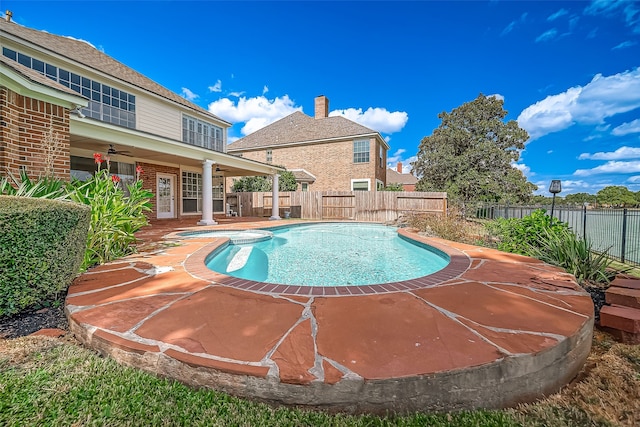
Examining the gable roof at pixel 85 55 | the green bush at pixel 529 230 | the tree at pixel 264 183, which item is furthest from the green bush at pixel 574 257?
the tree at pixel 264 183

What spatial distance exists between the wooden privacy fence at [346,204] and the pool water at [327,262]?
853 cm

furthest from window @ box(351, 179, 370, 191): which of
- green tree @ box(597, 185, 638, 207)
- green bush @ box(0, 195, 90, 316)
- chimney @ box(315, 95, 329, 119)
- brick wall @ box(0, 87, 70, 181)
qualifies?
green tree @ box(597, 185, 638, 207)

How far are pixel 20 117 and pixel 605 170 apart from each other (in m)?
29.7

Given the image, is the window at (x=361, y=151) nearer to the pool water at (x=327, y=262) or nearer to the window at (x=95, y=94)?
the pool water at (x=327, y=262)

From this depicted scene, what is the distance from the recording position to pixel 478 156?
21.3 m

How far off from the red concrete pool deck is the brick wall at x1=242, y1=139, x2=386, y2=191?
1902 centimetres

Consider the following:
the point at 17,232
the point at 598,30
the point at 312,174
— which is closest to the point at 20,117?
the point at 17,232

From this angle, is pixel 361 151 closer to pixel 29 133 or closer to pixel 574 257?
pixel 574 257

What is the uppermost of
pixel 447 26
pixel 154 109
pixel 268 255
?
pixel 447 26

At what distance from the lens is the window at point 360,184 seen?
22.0 metres

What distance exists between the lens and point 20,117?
4.75 meters

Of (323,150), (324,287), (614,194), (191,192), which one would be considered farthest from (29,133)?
(614,194)

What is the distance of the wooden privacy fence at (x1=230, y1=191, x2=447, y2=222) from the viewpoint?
657 inches

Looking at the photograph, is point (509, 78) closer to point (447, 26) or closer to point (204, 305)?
point (447, 26)
